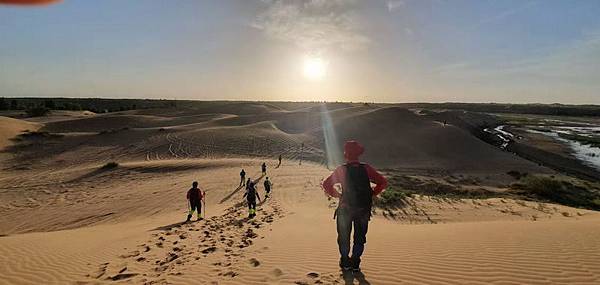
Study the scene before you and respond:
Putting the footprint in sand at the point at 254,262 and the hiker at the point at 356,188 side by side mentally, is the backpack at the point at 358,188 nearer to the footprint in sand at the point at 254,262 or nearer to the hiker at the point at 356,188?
the hiker at the point at 356,188

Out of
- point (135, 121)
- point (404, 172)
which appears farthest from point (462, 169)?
point (135, 121)

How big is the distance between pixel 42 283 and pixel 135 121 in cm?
5024

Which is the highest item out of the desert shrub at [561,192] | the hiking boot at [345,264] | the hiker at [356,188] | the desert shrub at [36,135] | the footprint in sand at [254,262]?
the hiker at [356,188]

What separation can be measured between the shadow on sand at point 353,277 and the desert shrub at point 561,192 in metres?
17.4

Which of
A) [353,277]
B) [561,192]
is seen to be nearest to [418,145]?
[561,192]

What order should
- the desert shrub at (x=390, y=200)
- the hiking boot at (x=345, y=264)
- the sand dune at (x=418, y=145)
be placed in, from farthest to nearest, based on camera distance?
the sand dune at (x=418, y=145)
the desert shrub at (x=390, y=200)
the hiking boot at (x=345, y=264)

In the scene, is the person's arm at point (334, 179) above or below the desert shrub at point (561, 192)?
above

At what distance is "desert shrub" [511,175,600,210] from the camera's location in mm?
18688

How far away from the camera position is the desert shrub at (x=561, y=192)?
18.7m

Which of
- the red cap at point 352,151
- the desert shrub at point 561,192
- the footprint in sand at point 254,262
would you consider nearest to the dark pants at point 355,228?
the red cap at point 352,151

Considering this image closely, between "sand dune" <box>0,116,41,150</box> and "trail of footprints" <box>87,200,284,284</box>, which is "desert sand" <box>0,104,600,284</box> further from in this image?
"sand dune" <box>0,116,41,150</box>

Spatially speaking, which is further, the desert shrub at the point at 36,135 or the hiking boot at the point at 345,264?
the desert shrub at the point at 36,135

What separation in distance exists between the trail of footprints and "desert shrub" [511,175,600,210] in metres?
16.0

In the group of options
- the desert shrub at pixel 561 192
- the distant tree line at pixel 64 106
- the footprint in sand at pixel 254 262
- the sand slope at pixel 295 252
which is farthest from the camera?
the distant tree line at pixel 64 106
